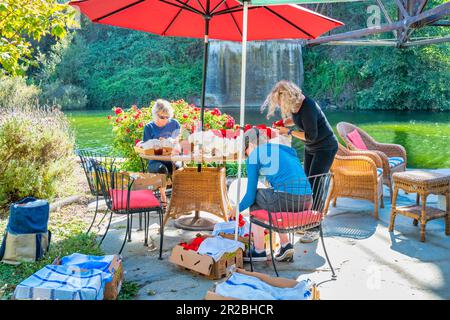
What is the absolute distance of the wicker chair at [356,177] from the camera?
17.7 ft

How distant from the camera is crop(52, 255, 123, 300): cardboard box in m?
3.12

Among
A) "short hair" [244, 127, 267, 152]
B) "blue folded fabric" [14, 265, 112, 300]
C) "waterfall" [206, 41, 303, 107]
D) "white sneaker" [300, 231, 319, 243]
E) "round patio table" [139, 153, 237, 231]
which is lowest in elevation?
"white sneaker" [300, 231, 319, 243]

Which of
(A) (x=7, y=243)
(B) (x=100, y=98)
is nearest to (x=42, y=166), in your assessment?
(A) (x=7, y=243)

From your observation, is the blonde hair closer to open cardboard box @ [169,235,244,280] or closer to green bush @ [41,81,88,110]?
open cardboard box @ [169,235,244,280]

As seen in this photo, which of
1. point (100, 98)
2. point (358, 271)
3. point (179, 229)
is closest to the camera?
point (358, 271)

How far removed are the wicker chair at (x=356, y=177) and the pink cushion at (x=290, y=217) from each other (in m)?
1.79

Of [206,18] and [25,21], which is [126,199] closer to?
[206,18]

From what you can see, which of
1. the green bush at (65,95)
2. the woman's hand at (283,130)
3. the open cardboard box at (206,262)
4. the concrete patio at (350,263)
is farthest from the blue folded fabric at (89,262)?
the green bush at (65,95)

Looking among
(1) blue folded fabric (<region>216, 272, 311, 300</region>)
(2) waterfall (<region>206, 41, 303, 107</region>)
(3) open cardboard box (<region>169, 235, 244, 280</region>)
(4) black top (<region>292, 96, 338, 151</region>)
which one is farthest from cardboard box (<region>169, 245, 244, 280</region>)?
(2) waterfall (<region>206, 41, 303, 107</region>)

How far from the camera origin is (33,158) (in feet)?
20.7

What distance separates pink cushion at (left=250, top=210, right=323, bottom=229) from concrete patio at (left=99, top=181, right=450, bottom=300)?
0.41 meters

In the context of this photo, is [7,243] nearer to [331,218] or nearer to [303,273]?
[303,273]

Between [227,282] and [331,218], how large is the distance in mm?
2825

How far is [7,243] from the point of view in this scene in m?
3.92
